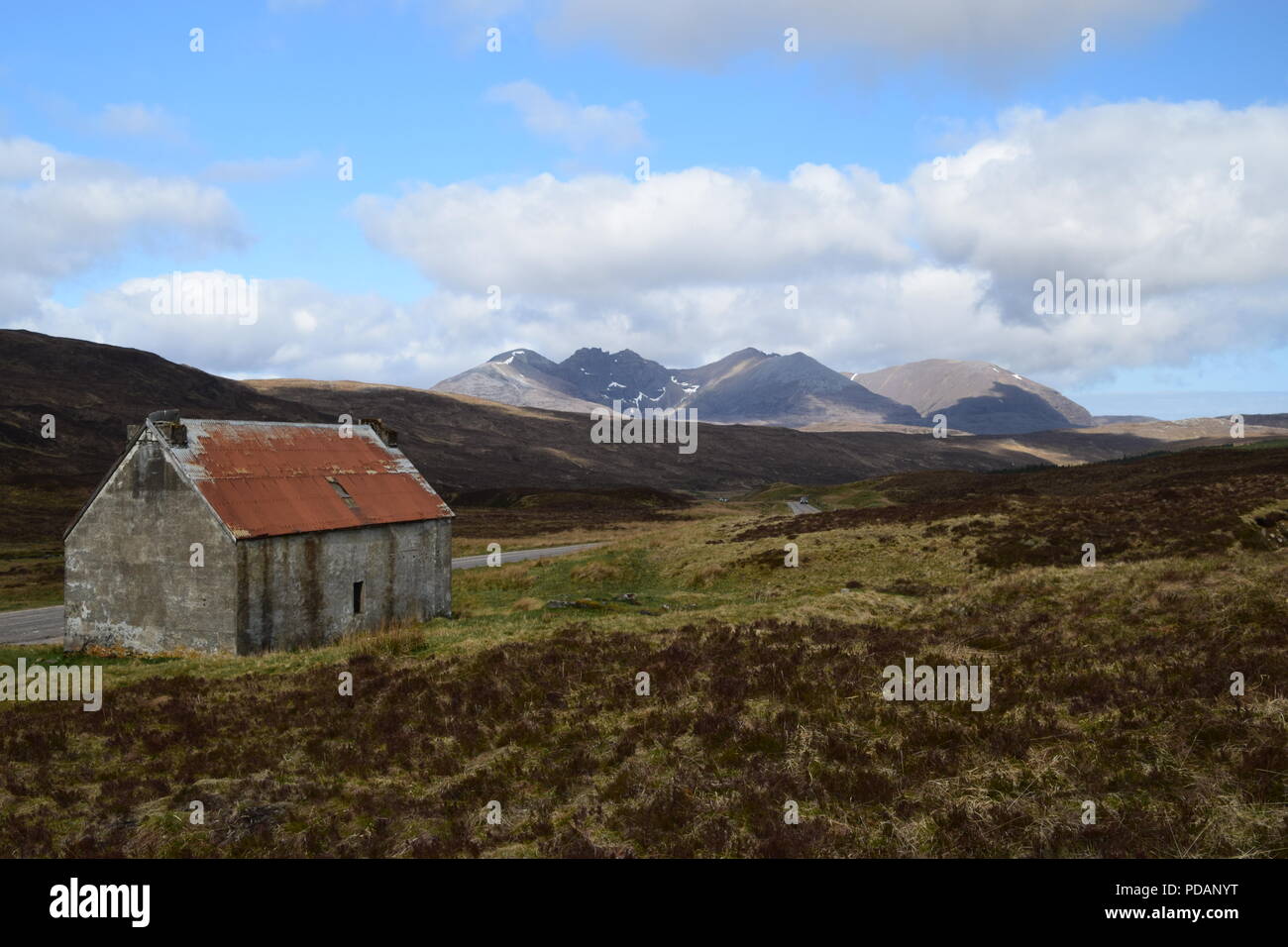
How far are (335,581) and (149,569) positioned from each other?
6.24 meters

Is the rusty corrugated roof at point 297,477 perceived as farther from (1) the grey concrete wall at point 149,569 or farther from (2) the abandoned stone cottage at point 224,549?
(1) the grey concrete wall at point 149,569

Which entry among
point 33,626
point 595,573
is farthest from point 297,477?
point 595,573

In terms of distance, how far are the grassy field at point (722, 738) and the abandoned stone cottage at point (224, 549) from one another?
265cm

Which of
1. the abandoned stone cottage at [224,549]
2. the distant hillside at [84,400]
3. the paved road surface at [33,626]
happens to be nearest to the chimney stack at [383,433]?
the abandoned stone cottage at [224,549]

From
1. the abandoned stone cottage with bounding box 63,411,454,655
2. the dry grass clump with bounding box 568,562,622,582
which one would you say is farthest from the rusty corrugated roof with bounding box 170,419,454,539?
the dry grass clump with bounding box 568,562,622,582

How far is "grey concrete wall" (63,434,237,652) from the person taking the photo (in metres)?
28.2

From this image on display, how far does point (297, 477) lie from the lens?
32.6m

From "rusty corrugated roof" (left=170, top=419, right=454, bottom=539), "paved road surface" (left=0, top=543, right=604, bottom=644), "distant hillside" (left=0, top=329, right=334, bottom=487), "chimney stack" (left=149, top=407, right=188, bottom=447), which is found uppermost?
"distant hillside" (left=0, top=329, right=334, bottom=487)

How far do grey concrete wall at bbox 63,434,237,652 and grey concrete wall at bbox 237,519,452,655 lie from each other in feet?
2.96

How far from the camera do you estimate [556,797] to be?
1188cm

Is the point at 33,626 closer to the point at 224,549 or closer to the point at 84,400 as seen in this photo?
the point at 224,549

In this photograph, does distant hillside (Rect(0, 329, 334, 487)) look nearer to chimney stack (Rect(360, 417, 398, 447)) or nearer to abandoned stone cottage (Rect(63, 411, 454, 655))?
chimney stack (Rect(360, 417, 398, 447))

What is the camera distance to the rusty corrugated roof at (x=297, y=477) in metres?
29.3
